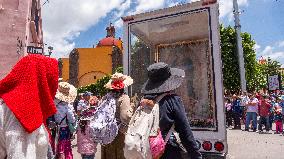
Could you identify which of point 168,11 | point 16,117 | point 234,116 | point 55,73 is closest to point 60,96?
point 168,11

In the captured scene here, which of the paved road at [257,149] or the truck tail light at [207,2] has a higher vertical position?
the truck tail light at [207,2]

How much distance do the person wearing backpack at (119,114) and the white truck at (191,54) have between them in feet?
3.96

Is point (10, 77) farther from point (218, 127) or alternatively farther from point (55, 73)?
point (218, 127)

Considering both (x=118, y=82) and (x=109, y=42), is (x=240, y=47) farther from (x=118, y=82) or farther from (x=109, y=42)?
(x=109, y=42)

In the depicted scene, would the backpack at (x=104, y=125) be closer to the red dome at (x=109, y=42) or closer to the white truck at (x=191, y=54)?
the white truck at (x=191, y=54)

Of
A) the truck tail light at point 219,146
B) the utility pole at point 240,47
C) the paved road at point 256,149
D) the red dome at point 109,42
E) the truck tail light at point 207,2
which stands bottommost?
the paved road at point 256,149

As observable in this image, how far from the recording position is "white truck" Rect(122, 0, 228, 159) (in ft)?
17.7

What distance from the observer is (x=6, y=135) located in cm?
206

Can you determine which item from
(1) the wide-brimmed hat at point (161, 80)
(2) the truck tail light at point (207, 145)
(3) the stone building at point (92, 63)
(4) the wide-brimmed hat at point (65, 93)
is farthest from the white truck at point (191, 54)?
(3) the stone building at point (92, 63)

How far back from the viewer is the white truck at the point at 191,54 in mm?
5402

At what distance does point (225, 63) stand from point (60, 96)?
91.4ft

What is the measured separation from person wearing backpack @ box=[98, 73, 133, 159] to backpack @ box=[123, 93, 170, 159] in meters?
1.84

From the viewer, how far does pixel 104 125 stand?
15.7 feet

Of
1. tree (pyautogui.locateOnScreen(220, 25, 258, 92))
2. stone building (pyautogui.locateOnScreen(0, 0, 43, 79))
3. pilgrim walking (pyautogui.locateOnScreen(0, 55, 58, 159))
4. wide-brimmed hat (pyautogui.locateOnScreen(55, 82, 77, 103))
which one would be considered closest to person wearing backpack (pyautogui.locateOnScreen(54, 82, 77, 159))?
wide-brimmed hat (pyautogui.locateOnScreen(55, 82, 77, 103))
